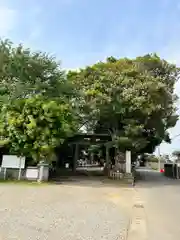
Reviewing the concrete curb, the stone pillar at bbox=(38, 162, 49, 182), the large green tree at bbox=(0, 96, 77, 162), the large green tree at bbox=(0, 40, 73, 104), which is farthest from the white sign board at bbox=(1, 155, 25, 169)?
the concrete curb

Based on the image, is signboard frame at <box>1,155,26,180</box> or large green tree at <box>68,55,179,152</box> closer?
signboard frame at <box>1,155,26,180</box>

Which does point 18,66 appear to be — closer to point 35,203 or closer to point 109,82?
point 109,82

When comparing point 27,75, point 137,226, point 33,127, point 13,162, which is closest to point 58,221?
point 137,226

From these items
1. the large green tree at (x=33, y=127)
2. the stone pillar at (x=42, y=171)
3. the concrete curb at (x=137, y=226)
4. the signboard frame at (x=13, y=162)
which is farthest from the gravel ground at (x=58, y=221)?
the signboard frame at (x=13, y=162)

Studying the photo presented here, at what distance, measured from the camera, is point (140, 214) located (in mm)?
7688

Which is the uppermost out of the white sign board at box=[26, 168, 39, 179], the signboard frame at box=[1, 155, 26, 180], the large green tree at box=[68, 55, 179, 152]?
the large green tree at box=[68, 55, 179, 152]

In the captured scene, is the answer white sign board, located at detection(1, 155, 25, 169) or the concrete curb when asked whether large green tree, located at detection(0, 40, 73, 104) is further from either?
the concrete curb

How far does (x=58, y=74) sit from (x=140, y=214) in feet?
45.0

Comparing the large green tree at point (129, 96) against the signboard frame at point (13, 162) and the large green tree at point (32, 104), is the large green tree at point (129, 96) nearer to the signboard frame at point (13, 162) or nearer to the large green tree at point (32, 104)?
the large green tree at point (32, 104)

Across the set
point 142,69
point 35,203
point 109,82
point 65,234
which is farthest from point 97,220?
point 142,69

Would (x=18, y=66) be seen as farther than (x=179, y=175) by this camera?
No

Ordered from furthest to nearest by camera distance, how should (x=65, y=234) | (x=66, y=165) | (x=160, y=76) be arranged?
(x=66, y=165), (x=160, y=76), (x=65, y=234)

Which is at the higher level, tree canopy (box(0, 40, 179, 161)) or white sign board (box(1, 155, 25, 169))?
tree canopy (box(0, 40, 179, 161))

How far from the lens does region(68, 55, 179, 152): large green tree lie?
806 inches
